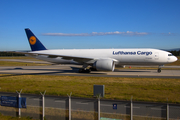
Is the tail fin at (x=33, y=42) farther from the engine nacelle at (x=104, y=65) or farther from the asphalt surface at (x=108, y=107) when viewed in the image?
the asphalt surface at (x=108, y=107)

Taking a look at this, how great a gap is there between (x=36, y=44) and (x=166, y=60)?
26201 millimetres

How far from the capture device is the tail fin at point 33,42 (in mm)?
36875

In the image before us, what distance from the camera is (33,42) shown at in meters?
37.0

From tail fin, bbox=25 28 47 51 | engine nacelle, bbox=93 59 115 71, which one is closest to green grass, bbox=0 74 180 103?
engine nacelle, bbox=93 59 115 71

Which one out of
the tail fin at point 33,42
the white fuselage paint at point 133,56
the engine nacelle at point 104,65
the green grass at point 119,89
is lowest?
the green grass at point 119,89

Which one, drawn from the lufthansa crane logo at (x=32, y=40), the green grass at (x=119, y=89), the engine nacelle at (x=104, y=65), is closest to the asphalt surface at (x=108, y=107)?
the green grass at (x=119, y=89)

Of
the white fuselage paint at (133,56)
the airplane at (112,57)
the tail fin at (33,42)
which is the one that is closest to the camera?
the airplane at (112,57)

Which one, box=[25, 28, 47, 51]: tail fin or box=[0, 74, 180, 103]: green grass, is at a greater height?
box=[25, 28, 47, 51]: tail fin

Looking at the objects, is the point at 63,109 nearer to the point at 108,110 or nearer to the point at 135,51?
the point at 108,110

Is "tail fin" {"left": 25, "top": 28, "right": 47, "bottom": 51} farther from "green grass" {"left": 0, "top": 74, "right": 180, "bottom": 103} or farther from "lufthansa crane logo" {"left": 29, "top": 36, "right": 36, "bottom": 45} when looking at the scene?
"green grass" {"left": 0, "top": 74, "right": 180, "bottom": 103}

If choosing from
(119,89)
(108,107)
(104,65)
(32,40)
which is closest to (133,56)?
(104,65)

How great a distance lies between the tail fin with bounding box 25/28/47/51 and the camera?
3688 centimetres

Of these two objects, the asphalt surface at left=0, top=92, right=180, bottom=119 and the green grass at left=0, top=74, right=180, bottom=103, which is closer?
the asphalt surface at left=0, top=92, right=180, bottom=119

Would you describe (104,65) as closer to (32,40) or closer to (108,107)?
(32,40)
